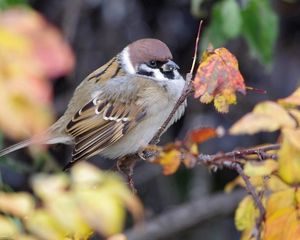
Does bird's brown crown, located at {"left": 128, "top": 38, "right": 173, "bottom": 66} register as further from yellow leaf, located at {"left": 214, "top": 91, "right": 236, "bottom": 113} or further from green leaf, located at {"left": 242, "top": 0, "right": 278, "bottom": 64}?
yellow leaf, located at {"left": 214, "top": 91, "right": 236, "bottom": 113}

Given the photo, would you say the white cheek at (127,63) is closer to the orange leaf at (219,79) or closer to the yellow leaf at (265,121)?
the orange leaf at (219,79)

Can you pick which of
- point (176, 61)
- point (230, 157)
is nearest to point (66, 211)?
point (230, 157)

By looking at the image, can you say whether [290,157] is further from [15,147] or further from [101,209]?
[15,147]

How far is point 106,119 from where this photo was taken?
3594 mm

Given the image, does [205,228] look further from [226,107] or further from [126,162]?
[226,107]

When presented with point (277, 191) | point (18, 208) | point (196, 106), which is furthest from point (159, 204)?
point (18, 208)

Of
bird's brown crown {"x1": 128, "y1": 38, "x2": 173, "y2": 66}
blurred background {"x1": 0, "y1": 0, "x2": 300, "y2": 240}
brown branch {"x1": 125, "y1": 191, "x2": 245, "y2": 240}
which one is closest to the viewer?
bird's brown crown {"x1": 128, "y1": 38, "x2": 173, "y2": 66}

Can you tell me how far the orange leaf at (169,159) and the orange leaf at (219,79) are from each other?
0.56 feet

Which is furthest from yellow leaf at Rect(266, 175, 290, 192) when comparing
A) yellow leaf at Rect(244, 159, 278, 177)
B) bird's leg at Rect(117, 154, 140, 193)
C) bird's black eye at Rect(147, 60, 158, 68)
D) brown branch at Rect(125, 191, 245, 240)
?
brown branch at Rect(125, 191, 245, 240)

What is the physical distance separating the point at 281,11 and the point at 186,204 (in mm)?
1478

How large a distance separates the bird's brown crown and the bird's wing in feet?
0.65

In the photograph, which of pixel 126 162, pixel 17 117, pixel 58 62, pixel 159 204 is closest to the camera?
pixel 17 117

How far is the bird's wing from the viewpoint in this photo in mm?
3566

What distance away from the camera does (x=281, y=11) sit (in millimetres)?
5316
